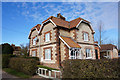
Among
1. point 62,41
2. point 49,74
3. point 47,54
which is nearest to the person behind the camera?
point 49,74

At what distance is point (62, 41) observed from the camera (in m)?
13.2

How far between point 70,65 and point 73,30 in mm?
9707

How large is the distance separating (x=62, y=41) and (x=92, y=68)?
8.44m

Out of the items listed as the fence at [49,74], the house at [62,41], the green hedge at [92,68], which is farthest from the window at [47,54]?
the green hedge at [92,68]

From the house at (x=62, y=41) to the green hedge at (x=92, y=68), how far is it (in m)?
5.72

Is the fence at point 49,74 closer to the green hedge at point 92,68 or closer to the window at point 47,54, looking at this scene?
the green hedge at point 92,68

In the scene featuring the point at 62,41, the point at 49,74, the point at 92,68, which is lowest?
the point at 49,74

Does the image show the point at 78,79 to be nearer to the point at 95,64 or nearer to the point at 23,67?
the point at 95,64

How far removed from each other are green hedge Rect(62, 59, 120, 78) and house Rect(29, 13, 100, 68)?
18.8ft

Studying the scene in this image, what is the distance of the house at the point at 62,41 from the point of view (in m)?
12.8

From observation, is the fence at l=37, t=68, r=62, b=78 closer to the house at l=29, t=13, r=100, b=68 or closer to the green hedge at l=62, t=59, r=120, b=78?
the green hedge at l=62, t=59, r=120, b=78

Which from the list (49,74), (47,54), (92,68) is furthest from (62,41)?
(92,68)

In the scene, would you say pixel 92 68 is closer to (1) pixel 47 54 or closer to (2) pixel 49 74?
(2) pixel 49 74

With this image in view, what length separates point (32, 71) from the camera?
27.7 ft
